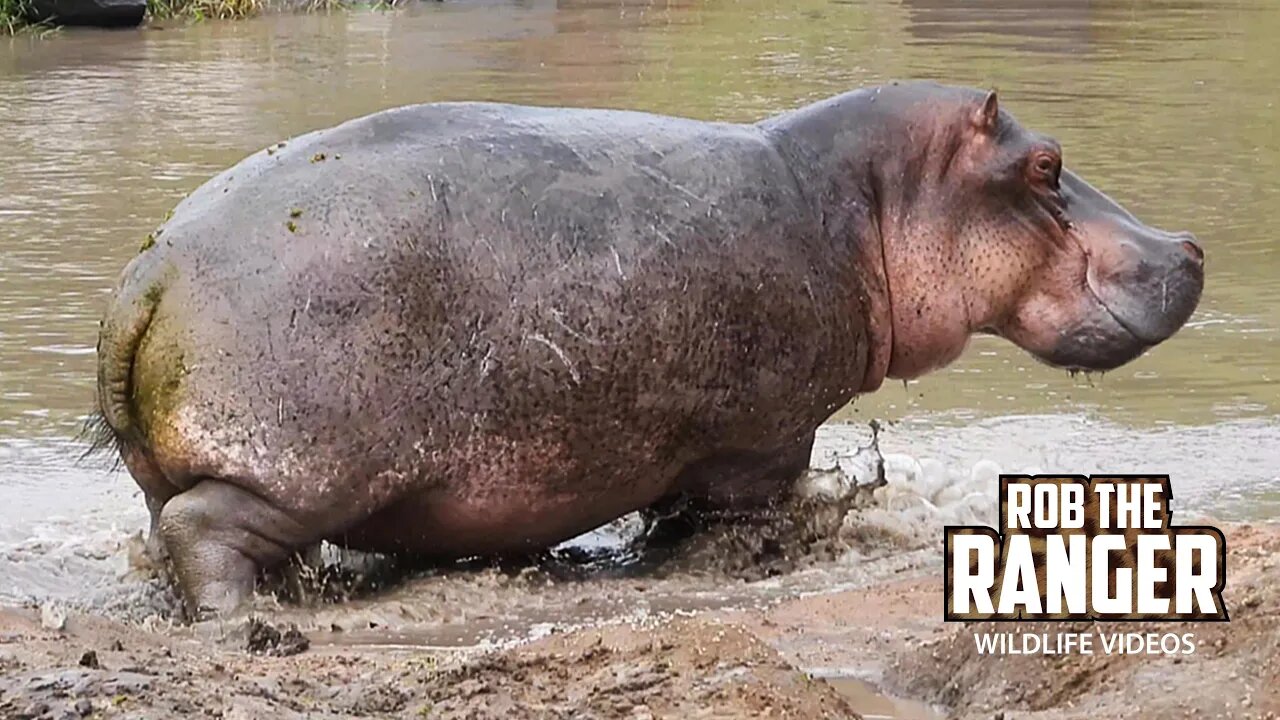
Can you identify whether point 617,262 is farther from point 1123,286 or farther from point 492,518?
point 1123,286

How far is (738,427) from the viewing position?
473 cm

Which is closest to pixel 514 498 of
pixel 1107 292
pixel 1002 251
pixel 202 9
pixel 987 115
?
pixel 1002 251

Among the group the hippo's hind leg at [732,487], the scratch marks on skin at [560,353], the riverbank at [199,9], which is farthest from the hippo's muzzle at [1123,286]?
the riverbank at [199,9]

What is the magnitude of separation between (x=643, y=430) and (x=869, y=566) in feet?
2.09

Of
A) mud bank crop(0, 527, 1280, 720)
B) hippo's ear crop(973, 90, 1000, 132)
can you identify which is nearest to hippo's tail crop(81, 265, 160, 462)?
mud bank crop(0, 527, 1280, 720)

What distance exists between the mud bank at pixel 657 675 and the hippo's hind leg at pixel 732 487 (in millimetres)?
1033

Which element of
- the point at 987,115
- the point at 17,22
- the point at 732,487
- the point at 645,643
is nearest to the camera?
the point at 645,643

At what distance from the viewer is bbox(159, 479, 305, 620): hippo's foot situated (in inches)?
167

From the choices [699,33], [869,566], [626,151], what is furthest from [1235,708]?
[699,33]

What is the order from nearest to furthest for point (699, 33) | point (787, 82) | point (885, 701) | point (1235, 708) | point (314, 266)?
1. point (1235, 708)
2. point (885, 701)
3. point (314, 266)
4. point (787, 82)
5. point (699, 33)

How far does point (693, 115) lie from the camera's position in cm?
1204

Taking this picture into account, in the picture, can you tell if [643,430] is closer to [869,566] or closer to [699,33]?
[869,566]

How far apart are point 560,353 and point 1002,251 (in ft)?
3.99

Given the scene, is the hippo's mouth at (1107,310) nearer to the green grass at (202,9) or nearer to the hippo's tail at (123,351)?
the hippo's tail at (123,351)
